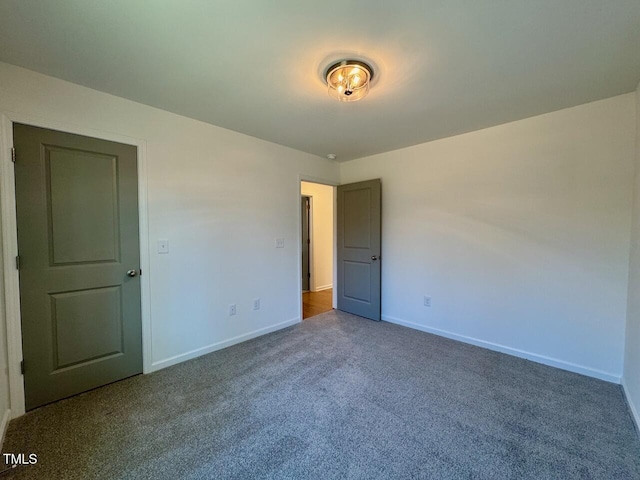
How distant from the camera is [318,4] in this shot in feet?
4.09

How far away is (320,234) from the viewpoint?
5.56 m

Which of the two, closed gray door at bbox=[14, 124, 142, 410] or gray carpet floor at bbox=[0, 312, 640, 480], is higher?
closed gray door at bbox=[14, 124, 142, 410]

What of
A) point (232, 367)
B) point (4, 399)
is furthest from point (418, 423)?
point (4, 399)

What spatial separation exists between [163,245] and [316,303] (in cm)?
282

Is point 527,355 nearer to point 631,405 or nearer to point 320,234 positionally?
point 631,405

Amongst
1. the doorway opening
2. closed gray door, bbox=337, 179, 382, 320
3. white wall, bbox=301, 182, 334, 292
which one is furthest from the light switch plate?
white wall, bbox=301, 182, 334, 292

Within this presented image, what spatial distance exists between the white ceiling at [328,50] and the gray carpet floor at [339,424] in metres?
2.35

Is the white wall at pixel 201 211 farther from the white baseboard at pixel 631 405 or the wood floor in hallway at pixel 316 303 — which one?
the white baseboard at pixel 631 405

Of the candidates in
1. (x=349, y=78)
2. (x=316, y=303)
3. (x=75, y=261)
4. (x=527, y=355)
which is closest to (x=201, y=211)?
(x=75, y=261)

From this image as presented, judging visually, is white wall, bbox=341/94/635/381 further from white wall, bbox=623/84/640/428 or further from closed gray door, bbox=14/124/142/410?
closed gray door, bbox=14/124/142/410

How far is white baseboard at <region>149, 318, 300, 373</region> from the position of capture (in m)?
2.40

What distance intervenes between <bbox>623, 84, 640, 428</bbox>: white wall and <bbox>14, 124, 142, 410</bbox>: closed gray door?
3.79 m

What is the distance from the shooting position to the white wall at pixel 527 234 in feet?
7.14

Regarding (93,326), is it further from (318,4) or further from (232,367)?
(318,4)
